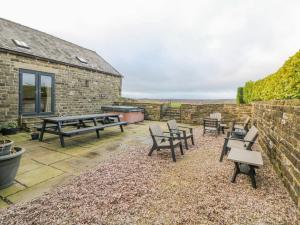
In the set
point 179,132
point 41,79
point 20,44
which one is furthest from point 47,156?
point 20,44

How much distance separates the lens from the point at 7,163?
105 inches

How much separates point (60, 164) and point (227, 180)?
12.0 feet

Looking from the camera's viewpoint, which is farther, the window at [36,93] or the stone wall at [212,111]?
the stone wall at [212,111]

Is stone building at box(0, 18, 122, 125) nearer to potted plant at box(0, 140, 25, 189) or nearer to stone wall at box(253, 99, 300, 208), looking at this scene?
potted plant at box(0, 140, 25, 189)

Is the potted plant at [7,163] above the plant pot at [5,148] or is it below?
below

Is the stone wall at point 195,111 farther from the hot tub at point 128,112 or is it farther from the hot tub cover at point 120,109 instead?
the hot tub cover at point 120,109

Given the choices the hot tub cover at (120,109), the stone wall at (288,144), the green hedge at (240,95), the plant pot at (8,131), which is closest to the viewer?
the stone wall at (288,144)

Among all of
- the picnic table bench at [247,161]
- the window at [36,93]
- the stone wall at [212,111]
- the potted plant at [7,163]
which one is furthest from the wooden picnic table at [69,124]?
the stone wall at [212,111]

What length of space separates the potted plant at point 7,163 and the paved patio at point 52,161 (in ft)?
0.46

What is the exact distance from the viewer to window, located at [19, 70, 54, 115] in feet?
24.5

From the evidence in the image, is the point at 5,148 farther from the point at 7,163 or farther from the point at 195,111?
the point at 195,111

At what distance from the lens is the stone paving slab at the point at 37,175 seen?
307 centimetres

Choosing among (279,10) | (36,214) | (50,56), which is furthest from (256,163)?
(50,56)

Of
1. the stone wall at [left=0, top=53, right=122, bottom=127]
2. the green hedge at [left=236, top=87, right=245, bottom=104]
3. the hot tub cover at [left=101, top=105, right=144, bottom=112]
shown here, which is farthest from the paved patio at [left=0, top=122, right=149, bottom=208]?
the green hedge at [left=236, top=87, right=245, bottom=104]
